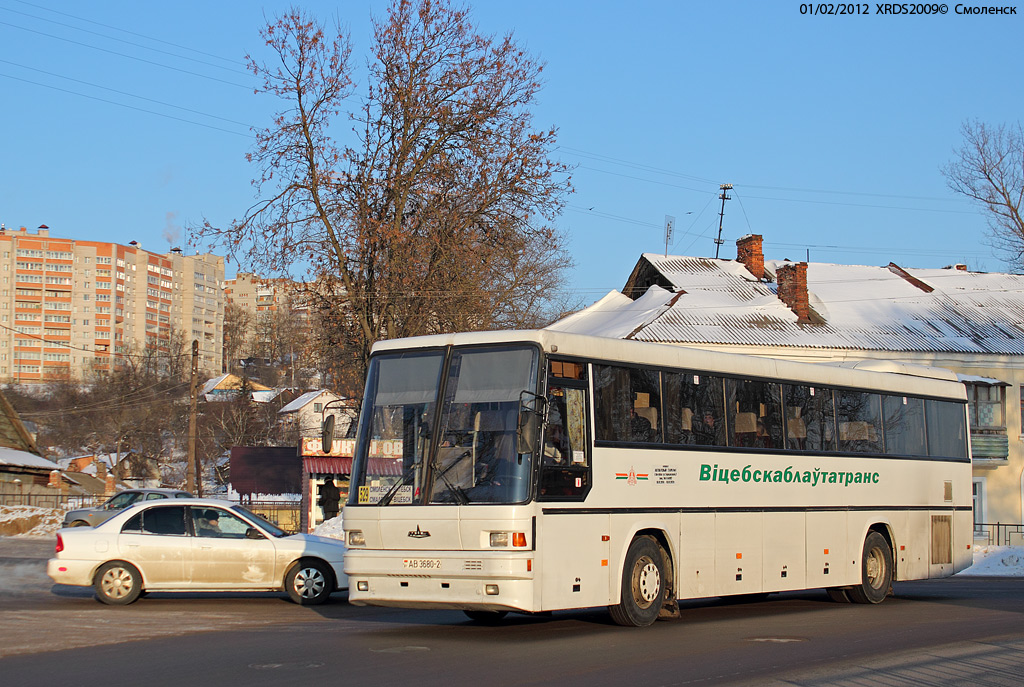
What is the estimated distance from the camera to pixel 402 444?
11.9 m

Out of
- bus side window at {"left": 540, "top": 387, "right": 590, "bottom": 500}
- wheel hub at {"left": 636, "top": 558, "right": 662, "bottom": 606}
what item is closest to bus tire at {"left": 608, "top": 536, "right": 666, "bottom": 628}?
wheel hub at {"left": 636, "top": 558, "right": 662, "bottom": 606}

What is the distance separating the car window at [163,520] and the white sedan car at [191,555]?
0.5 inches

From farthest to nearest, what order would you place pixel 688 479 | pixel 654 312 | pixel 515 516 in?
pixel 654 312 → pixel 688 479 → pixel 515 516

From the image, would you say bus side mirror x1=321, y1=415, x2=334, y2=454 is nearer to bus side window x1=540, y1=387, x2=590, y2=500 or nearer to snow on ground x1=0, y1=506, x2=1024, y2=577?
bus side window x1=540, y1=387, x2=590, y2=500

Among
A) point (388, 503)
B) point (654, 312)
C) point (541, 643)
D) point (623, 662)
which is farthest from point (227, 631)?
point (654, 312)

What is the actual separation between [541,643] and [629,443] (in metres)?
2.48

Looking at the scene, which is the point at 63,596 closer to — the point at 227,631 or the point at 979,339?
the point at 227,631

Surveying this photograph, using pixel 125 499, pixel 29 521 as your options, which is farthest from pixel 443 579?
pixel 29 521

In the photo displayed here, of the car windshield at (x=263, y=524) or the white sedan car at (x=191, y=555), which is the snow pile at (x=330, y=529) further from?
the white sedan car at (x=191, y=555)

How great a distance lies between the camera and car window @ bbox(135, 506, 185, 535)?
15.5 meters

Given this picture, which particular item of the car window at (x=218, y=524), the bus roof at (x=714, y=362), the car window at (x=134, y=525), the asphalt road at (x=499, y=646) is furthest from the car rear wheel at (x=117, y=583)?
the bus roof at (x=714, y=362)

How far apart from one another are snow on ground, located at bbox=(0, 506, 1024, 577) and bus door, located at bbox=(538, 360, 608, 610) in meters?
15.1

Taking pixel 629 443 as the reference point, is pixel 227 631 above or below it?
below

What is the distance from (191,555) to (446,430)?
575 centimetres
